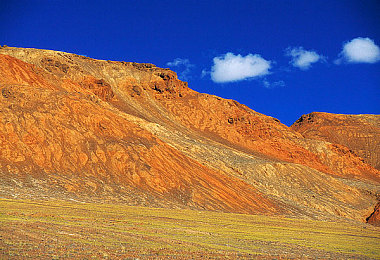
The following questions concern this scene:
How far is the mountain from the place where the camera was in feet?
162

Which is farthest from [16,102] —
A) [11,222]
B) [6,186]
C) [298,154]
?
[298,154]

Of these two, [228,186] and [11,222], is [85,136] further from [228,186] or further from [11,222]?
[11,222]

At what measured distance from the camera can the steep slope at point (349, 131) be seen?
145625 millimetres

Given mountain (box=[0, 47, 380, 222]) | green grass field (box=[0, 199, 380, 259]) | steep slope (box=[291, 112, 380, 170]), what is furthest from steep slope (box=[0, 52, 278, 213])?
steep slope (box=[291, 112, 380, 170])

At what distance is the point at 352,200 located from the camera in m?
77.9

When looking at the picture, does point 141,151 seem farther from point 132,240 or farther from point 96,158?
point 132,240

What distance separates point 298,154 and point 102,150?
70077 millimetres

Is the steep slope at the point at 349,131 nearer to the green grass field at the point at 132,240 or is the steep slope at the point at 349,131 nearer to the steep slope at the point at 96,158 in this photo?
the steep slope at the point at 96,158

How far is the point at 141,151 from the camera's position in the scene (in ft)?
190

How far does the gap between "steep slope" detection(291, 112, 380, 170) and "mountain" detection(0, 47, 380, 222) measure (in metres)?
29.8

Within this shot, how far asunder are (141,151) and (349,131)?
122 meters

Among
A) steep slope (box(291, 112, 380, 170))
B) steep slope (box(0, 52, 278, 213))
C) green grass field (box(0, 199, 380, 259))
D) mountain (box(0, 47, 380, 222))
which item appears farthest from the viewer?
steep slope (box(291, 112, 380, 170))

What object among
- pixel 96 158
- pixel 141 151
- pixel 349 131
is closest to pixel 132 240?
pixel 96 158

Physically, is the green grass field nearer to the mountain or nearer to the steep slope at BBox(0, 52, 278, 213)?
the steep slope at BBox(0, 52, 278, 213)
